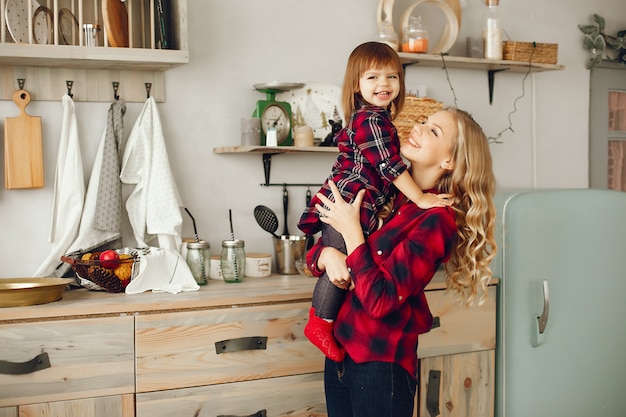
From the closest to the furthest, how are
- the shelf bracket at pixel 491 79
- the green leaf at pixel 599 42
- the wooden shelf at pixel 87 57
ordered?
the wooden shelf at pixel 87 57, the shelf bracket at pixel 491 79, the green leaf at pixel 599 42

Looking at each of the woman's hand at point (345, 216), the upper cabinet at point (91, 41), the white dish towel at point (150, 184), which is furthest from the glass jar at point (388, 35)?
the woman's hand at point (345, 216)

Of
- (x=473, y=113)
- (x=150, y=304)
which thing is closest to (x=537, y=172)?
(x=473, y=113)

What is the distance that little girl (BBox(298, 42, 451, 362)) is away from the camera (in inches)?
79.9

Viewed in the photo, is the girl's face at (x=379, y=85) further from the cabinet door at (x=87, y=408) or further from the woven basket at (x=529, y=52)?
the woven basket at (x=529, y=52)

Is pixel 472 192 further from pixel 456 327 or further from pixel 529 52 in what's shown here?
pixel 529 52

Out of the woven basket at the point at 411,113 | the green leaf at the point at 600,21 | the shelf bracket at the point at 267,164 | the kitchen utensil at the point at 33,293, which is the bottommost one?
the kitchen utensil at the point at 33,293

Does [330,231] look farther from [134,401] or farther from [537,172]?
[537,172]

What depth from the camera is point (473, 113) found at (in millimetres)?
3512

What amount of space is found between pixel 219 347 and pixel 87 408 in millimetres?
438

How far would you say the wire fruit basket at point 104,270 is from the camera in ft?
8.04

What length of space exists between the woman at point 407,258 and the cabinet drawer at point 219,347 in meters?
0.49

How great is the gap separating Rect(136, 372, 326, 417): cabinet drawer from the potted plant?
7.50 feet

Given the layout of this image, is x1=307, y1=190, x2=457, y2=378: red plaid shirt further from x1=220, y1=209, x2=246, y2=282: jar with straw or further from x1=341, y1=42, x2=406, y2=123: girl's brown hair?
x1=220, y1=209, x2=246, y2=282: jar with straw

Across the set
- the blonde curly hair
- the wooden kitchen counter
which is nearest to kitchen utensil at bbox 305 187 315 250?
the wooden kitchen counter
